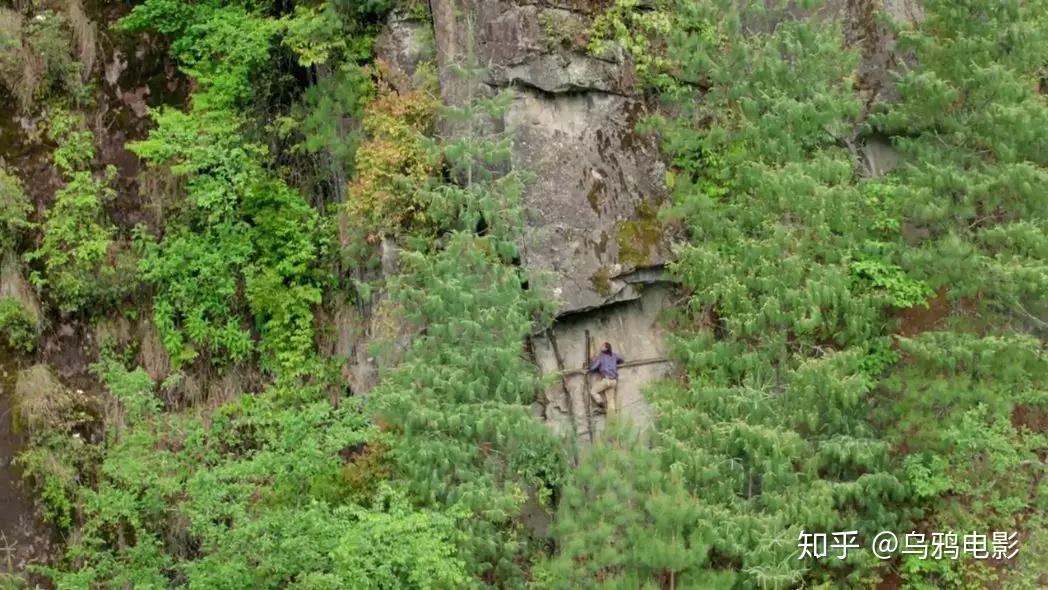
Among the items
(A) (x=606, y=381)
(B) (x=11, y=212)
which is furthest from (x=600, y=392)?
A: (B) (x=11, y=212)

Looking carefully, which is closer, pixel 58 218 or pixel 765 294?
pixel 765 294

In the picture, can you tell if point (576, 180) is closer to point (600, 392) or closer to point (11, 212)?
point (600, 392)

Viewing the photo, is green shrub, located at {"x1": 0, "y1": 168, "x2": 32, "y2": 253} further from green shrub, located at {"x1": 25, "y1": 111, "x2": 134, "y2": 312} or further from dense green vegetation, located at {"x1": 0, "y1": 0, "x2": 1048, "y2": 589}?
green shrub, located at {"x1": 25, "y1": 111, "x2": 134, "y2": 312}

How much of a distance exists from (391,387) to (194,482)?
1933 mm

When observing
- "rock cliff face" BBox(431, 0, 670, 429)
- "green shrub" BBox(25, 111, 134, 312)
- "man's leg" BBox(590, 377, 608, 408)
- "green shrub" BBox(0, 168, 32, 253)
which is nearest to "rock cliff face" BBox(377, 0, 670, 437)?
"rock cliff face" BBox(431, 0, 670, 429)

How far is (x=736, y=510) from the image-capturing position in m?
11.4

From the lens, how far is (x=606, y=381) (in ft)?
41.0

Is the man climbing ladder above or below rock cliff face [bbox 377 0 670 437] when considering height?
below

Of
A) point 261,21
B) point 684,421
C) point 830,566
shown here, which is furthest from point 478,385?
point 261,21

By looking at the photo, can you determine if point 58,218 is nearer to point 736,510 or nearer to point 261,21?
point 261,21

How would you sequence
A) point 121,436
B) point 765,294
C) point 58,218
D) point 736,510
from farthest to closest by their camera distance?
point 58,218, point 121,436, point 765,294, point 736,510

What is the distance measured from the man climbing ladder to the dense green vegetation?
58 centimetres

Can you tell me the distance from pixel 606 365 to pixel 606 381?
0.15 metres

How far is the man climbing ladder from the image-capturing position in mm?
12492
